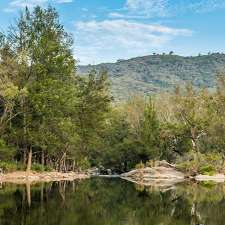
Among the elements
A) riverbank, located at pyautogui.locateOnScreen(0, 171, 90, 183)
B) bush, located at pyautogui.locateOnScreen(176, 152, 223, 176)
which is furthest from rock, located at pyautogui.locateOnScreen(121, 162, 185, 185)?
riverbank, located at pyautogui.locateOnScreen(0, 171, 90, 183)

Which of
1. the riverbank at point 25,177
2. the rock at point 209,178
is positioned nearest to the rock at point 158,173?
the rock at point 209,178

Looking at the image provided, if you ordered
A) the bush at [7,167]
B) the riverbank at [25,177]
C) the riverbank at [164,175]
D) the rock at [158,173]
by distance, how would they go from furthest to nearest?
the rock at [158,173] < the riverbank at [164,175] < the bush at [7,167] < the riverbank at [25,177]

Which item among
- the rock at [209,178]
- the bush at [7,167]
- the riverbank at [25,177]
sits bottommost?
the rock at [209,178]

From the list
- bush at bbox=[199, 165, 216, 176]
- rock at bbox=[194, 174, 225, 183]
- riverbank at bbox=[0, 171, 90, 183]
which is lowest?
rock at bbox=[194, 174, 225, 183]

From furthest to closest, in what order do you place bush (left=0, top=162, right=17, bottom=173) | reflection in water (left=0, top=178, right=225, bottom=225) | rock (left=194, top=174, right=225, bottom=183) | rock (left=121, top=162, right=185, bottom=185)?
rock (left=121, top=162, right=185, bottom=185)
rock (left=194, top=174, right=225, bottom=183)
bush (left=0, top=162, right=17, bottom=173)
reflection in water (left=0, top=178, right=225, bottom=225)

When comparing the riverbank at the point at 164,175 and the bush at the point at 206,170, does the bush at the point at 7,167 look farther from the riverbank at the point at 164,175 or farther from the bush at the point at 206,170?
the bush at the point at 206,170

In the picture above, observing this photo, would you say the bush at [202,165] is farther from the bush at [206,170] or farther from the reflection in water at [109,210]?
the reflection in water at [109,210]

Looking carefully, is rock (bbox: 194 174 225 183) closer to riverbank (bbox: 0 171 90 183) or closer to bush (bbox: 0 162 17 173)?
riverbank (bbox: 0 171 90 183)

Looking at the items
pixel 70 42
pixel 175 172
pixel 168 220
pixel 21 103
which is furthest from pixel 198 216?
pixel 175 172

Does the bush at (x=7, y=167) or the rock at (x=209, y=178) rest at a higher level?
the bush at (x=7, y=167)

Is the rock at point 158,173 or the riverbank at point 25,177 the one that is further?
the rock at point 158,173

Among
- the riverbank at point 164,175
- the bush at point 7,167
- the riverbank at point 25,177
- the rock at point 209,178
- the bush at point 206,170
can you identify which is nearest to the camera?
the riverbank at point 25,177

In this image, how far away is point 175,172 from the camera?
88438 millimetres

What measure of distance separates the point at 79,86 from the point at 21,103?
2417 cm
